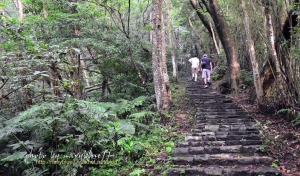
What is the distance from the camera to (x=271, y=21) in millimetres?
6906

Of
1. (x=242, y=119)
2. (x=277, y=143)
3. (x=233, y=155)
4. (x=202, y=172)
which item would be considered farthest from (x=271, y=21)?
(x=202, y=172)

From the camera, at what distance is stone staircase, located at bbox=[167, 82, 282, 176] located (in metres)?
4.73

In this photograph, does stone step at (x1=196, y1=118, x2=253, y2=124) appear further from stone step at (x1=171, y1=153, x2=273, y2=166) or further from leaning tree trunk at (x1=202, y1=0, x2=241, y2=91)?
leaning tree trunk at (x1=202, y1=0, x2=241, y2=91)

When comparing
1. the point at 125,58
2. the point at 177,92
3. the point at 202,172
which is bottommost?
the point at 202,172

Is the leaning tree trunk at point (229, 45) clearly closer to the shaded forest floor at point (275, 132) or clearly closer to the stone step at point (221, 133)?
the shaded forest floor at point (275, 132)

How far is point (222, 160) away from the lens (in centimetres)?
502

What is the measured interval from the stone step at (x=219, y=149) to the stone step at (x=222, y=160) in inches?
8.3

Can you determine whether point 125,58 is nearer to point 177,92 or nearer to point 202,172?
point 177,92

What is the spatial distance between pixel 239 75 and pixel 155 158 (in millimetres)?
7462

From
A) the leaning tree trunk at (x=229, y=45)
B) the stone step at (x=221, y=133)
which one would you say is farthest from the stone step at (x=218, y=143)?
the leaning tree trunk at (x=229, y=45)

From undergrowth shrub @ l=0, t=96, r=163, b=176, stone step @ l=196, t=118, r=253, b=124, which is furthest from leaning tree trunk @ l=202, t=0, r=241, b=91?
undergrowth shrub @ l=0, t=96, r=163, b=176

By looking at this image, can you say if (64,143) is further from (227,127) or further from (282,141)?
(282,141)

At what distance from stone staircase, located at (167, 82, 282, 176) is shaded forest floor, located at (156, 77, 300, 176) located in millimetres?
216

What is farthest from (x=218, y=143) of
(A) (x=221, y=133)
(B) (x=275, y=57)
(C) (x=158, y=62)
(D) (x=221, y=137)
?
(C) (x=158, y=62)
